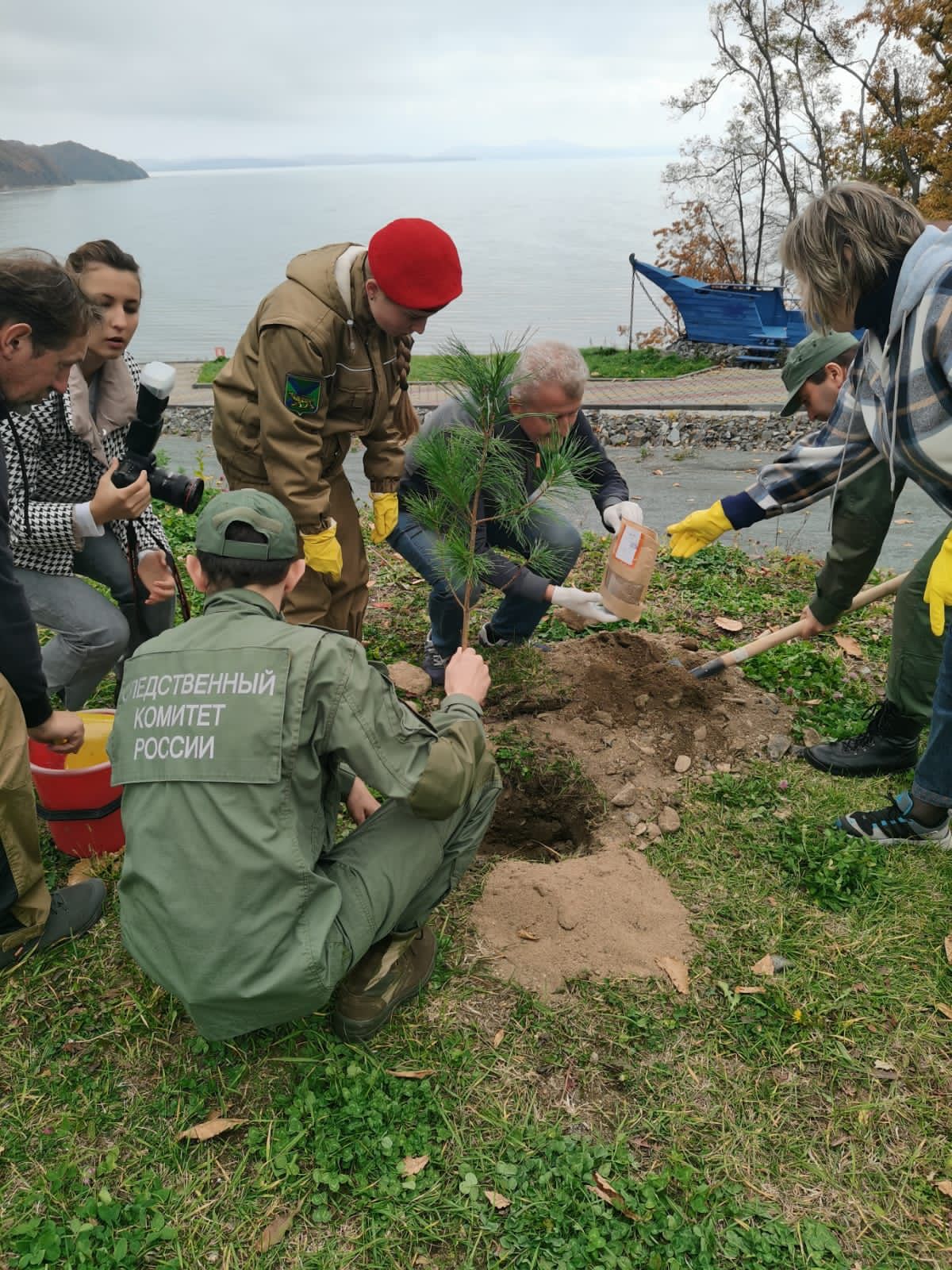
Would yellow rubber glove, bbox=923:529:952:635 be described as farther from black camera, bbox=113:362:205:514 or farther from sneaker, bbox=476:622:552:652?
black camera, bbox=113:362:205:514

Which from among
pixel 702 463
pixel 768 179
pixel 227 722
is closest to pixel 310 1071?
pixel 227 722

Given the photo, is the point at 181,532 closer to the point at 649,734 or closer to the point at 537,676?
the point at 537,676

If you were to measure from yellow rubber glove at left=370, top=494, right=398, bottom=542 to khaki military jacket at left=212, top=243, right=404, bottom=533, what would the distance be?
0.39m

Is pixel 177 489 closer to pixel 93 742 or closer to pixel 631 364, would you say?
pixel 93 742

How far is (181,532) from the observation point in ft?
18.7

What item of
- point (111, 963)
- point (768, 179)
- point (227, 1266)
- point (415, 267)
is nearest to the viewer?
point (227, 1266)

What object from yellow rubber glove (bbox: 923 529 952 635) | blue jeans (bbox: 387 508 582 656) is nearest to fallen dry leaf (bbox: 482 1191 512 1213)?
yellow rubber glove (bbox: 923 529 952 635)

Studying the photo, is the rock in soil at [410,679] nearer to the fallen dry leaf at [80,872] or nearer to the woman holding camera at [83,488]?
the woman holding camera at [83,488]

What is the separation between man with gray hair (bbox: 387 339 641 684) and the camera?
3199 millimetres

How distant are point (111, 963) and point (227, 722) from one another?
1.11 meters

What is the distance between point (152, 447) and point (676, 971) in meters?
2.40

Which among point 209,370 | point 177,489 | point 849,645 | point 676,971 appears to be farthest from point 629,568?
point 209,370

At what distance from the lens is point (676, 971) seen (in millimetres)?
2385

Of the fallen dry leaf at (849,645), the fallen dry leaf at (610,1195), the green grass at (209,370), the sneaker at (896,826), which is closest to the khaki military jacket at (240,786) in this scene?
the fallen dry leaf at (610,1195)
